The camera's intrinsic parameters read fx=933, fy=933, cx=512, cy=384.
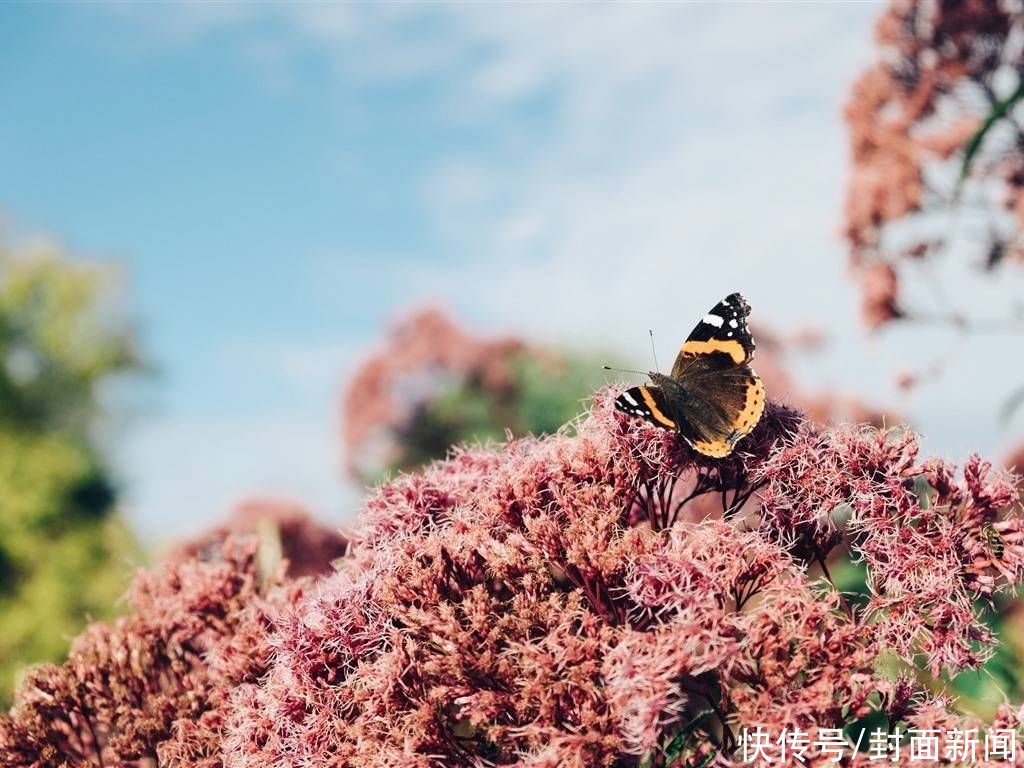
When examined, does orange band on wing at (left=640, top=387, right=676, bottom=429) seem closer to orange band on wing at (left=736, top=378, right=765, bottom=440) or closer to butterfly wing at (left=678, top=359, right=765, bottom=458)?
butterfly wing at (left=678, top=359, right=765, bottom=458)

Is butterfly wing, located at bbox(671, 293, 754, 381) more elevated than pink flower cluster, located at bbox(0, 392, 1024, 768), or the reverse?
butterfly wing, located at bbox(671, 293, 754, 381)

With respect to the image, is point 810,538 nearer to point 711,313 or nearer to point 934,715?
point 934,715

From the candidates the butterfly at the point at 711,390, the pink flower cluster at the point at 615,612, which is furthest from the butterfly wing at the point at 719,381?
the pink flower cluster at the point at 615,612

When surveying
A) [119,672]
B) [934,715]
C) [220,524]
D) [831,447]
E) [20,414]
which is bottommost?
[934,715]

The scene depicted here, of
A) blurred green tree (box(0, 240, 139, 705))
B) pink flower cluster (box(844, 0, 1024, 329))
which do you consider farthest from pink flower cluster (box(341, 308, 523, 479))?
pink flower cluster (box(844, 0, 1024, 329))

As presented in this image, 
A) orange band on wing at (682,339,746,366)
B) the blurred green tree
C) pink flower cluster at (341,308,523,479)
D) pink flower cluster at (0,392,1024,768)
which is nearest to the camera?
pink flower cluster at (0,392,1024,768)

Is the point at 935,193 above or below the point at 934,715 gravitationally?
above

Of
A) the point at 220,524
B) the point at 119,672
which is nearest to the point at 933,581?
the point at 119,672
